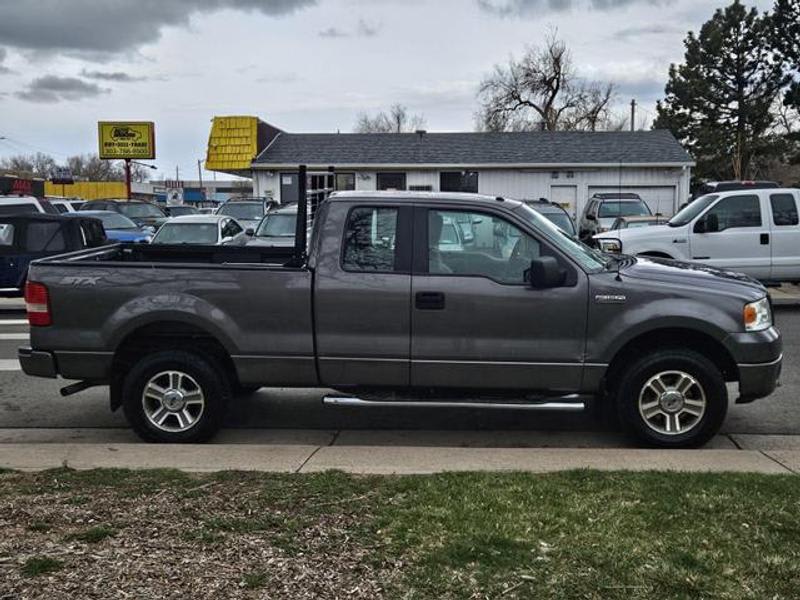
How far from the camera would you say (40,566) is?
3396 mm

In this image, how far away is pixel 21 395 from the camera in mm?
7918

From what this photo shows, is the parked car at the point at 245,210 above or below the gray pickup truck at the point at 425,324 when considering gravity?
above

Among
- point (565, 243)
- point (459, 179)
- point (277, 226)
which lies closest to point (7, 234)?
point (277, 226)

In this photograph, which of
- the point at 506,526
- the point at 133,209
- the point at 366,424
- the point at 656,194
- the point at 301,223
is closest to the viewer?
the point at 506,526

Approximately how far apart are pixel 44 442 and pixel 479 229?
12.6 ft

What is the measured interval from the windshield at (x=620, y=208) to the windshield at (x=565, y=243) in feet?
51.5

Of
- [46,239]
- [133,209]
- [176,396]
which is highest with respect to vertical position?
[133,209]

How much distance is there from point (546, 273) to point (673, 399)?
1.33 m

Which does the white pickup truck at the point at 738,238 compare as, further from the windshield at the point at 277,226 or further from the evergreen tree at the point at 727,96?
the evergreen tree at the point at 727,96

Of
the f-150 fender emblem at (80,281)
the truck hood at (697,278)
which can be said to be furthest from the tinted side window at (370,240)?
the f-150 fender emblem at (80,281)

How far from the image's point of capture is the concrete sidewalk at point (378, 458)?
5.04 meters

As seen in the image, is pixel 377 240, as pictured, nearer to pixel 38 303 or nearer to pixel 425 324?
pixel 425 324

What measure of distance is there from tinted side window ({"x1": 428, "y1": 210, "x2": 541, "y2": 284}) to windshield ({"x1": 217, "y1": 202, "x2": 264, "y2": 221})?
1742 centimetres

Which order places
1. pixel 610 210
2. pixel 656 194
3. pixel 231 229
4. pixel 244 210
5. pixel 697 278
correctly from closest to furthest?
pixel 697 278, pixel 231 229, pixel 610 210, pixel 244 210, pixel 656 194
